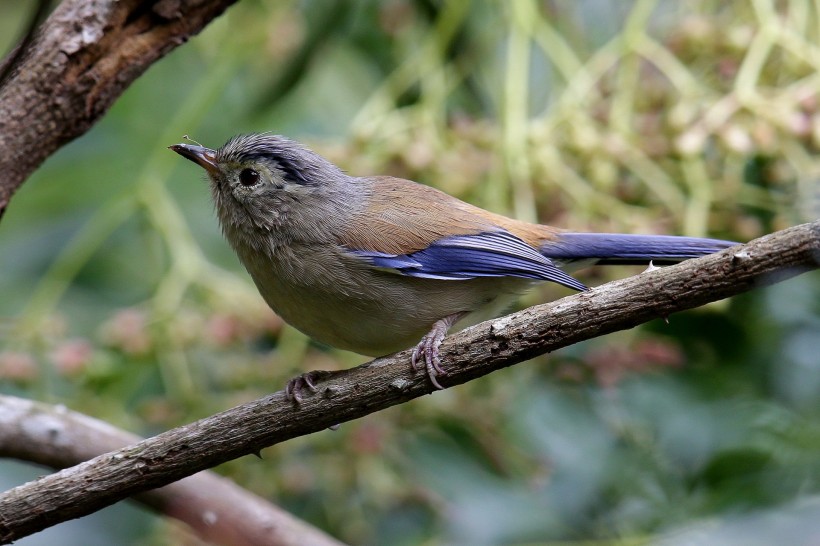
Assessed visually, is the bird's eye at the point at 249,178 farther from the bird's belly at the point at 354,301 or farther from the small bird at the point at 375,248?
the bird's belly at the point at 354,301

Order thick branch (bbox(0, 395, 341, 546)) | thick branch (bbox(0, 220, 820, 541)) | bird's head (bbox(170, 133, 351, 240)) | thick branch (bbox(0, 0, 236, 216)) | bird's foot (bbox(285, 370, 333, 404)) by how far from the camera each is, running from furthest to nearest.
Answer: bird's head (bbox(170, 133, 351, 240)), thick branch (bbox(0, 395, 341, 546)), thick branch (bbox(0, 0, 236, 216)), bird's foot (bbox(285, 370, 333, 404)), thick branch (bbox(0, 220, 820, 541))

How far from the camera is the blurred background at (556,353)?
134 inches

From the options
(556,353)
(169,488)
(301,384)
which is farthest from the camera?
(556,353)

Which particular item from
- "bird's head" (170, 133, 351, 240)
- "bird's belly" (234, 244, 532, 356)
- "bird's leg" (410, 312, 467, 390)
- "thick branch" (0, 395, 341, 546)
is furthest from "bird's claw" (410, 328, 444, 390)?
"thick branch" (0, 395, 341, 546)

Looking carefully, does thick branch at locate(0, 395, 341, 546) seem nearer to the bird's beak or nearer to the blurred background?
the blurred background

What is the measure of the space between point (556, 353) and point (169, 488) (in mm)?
1505

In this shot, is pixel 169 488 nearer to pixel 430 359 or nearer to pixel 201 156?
pixel 201 156

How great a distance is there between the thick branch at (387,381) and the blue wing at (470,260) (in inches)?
23.2

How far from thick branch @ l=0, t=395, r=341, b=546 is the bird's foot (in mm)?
641

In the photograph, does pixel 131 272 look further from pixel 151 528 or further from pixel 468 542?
pixel 468 542

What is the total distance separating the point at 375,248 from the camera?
3484 mm

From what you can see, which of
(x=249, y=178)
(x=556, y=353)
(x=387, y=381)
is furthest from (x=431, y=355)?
(x=249, y=178)

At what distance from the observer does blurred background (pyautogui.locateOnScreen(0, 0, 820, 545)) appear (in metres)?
3.39

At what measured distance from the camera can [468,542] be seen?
11.2ft
